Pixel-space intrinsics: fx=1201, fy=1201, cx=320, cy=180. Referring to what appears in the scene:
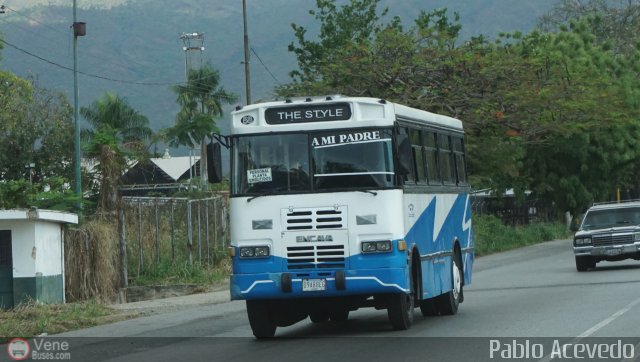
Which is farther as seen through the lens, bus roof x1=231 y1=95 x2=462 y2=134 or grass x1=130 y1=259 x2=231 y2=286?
grass x1=130 y1=259 x2=231 y2=286

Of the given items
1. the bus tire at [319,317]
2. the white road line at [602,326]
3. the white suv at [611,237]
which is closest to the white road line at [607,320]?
the white road line at [602,326]

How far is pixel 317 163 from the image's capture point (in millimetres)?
16547

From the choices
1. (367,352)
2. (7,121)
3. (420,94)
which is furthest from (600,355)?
(7,121)

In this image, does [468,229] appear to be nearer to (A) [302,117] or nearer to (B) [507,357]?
(A) [302,117]

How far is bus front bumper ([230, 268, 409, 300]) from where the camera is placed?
1605 cm

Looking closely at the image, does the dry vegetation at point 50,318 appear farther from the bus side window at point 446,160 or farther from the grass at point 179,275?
the bus side window at point 446,160

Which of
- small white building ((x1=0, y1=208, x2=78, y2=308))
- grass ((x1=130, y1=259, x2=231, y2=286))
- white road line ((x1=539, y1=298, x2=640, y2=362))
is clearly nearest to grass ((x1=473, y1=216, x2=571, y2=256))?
grass ((x1=130, y1=259, x2=231, y2=286))

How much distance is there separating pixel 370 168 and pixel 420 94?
87.0ft

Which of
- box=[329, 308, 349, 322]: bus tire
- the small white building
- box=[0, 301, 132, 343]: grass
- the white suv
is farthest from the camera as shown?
the white suv

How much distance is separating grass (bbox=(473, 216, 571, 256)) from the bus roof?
2944 centimetres

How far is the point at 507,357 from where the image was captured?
43.8 ft

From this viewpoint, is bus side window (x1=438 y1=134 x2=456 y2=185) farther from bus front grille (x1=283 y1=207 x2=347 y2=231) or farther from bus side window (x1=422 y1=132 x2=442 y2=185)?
bus front grille (x1=283 y1=207 x2=347 y2=231)

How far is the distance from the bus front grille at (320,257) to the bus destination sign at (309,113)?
71.0 inches

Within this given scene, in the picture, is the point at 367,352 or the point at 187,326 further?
the point at 187,326
